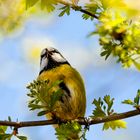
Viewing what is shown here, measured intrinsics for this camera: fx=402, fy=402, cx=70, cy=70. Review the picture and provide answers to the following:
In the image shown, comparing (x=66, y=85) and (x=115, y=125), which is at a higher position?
(x=66, y=85)

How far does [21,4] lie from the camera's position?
1.56 meters

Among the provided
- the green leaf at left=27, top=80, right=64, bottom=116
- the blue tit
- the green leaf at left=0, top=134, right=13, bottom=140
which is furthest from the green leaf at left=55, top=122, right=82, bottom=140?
the blue tit

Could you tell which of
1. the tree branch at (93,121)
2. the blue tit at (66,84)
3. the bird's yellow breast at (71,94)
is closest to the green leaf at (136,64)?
the tree branch at (93,121)

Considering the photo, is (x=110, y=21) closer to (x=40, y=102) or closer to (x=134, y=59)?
(x=134, y=59)

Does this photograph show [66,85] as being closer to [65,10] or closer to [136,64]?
[65,10]

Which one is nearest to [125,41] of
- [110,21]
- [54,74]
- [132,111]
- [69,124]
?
[110,21]

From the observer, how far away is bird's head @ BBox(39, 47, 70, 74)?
302 cm

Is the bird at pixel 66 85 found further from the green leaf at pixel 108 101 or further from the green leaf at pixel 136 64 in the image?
the green leaf at pixel 136 64

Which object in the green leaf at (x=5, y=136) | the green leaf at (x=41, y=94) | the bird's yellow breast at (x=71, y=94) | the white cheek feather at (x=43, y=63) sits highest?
the white cheek feather at (x=43, y=63)

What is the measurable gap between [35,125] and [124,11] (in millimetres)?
690

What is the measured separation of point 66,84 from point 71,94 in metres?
0.09

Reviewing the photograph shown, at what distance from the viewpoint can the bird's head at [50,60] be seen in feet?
9.91

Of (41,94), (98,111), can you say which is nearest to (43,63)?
(98,111)

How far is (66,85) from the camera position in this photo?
247 cm
